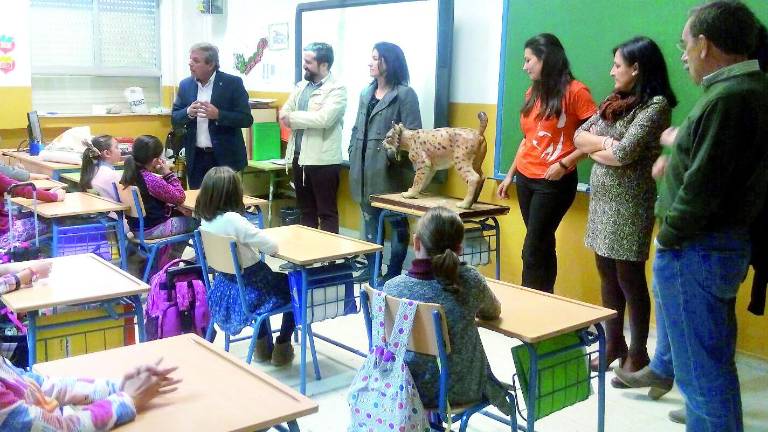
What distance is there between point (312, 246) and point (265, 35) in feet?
12.3

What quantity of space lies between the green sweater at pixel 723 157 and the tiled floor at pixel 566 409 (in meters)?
1.09

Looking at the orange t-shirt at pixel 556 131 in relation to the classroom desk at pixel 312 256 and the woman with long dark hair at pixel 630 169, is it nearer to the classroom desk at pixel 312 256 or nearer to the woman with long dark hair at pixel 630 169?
the woman with long dark hair at pixel 630 169

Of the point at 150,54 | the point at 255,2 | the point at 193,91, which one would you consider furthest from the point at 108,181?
the point at 150,54

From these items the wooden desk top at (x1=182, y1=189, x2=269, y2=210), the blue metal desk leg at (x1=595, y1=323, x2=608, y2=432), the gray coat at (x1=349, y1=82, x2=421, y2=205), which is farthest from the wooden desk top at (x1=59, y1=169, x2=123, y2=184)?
the blue metal desk leg at (x1=595, y1=323, x2=608, y2=432)

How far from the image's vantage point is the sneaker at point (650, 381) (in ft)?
10.1

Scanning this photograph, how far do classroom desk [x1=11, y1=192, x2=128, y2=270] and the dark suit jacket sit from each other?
0.76m

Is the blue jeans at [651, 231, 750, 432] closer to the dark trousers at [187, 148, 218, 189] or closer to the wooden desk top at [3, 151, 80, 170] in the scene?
the dark trousers at [187, 148, 218, 189]

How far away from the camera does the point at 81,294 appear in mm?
2289

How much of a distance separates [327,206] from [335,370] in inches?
63.4

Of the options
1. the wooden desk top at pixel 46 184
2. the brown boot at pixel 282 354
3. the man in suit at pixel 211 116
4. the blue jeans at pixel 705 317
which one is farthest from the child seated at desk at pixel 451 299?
the wooden desk top at pixel 46 184

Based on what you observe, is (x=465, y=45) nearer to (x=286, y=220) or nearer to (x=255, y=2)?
(x=286, y=220)

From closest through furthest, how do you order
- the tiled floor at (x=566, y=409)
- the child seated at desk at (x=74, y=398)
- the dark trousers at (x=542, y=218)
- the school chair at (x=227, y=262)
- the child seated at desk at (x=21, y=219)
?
the child seated at desk at (x=74, y=398) → the tiled floor at (x=566, y=409) → the school chair at (x=227, y=262) → the dark trousers at (x=542, y=218) → the child seated at desk at (x=21, y=219)

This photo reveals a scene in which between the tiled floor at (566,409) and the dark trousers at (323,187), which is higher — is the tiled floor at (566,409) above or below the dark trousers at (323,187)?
below

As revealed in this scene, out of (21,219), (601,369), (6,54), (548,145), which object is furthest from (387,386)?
(6,54)
